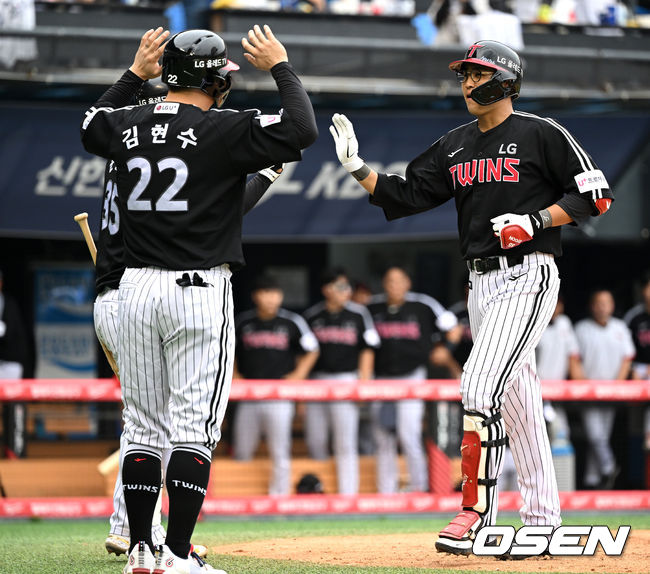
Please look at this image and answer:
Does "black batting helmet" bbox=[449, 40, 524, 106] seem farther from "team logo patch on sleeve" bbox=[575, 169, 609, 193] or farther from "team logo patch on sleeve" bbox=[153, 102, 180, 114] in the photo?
"team logo patch on sleeve" bbox=[153, 102, 180, 114]

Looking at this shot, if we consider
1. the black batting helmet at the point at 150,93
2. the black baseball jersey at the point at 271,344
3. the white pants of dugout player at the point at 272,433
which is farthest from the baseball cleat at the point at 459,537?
the black baseball jersey at the point at 271,344

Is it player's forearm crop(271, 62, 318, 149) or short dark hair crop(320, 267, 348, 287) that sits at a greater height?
player's forearm crop(271, 62, 318, 149)

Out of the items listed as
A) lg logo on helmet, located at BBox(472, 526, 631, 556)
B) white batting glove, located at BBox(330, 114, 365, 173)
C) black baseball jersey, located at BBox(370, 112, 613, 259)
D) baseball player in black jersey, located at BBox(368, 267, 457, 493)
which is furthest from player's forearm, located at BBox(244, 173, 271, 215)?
baseball player in black jersey, located at BBox(368, 267, 457, 493)

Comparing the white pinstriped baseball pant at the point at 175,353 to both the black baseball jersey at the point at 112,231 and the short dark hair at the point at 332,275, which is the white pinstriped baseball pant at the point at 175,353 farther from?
the short dark hair at the point at 332,275

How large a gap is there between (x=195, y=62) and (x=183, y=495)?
1.67 metres

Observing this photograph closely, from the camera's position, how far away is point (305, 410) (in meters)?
9.72

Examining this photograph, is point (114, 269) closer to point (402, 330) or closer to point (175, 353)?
point (175, 353)

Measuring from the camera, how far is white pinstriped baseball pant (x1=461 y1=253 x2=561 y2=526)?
5230mm

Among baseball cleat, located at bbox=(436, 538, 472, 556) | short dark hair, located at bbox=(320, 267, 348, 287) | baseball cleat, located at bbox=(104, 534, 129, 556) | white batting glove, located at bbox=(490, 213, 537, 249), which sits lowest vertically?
baseball cleat, located at bbox=(104, 534, 129, 556)

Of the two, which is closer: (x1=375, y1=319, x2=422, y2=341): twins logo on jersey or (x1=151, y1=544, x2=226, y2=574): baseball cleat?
(x1=151, y1=544, x2=226, y2=574): baseball cleat

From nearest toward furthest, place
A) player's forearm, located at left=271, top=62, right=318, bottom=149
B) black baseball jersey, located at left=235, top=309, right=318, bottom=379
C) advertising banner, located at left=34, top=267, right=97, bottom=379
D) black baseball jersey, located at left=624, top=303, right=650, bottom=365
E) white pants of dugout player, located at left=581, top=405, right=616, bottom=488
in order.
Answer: player's forearm, located at left=271, top=62, right=318, bottom=149 < white pants of dugout player, located at left=581, top=405, right=616, bottom=488 < black baseball jersey, located at left=235, top=309, right=318, bottom=379 < black baseball jersey, located at left=624, top=303, right=650, bottom=365 < advertising banner, located at left=34, top=267, right=97, bottom=379

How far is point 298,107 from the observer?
4.59 meters

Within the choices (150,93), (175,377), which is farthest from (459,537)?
(150,93)

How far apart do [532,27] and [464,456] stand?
24.7ft
